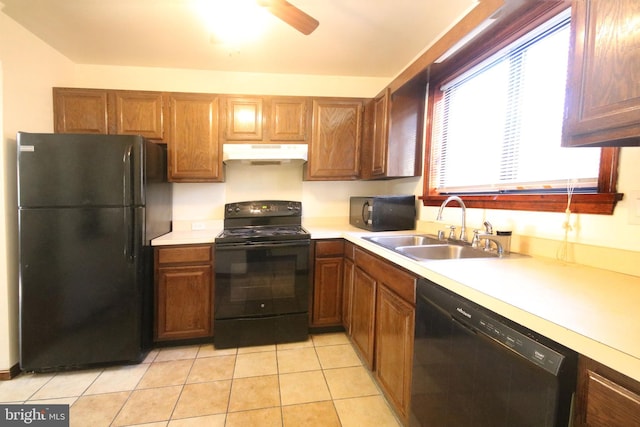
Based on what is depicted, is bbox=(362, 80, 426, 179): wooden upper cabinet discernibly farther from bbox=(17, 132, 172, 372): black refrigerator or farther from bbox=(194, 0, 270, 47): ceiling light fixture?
bbox=(17, 132, 172, 372): black refrigerator

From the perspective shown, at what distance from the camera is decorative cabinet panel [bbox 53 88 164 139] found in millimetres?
2229

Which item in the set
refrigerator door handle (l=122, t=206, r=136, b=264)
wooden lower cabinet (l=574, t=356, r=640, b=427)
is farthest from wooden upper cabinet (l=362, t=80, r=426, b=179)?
refrigerator door handle (l=122, t=206, r=136, b=264)

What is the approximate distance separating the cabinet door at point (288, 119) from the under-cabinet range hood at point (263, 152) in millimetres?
116

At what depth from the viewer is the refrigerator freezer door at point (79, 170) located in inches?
68.2

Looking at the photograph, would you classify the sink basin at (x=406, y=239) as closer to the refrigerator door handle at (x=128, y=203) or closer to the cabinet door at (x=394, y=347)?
the cabinet door at (x=394, y=347)

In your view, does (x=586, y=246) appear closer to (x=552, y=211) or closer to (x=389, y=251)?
(x=552, y=211)

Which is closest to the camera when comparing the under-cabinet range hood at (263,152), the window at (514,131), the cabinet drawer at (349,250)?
the window at (514,131)

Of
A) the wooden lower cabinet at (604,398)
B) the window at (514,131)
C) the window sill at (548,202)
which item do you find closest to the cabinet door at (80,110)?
the window at (514,131)

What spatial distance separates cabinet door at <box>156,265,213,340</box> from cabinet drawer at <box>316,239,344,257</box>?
35.1 inches

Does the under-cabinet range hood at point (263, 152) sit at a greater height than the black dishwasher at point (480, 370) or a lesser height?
greater

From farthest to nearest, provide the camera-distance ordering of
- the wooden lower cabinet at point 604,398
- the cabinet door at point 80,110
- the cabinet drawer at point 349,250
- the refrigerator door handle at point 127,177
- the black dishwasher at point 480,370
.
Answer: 1. the cabinet door at point 80,110
2. the cabinet drawer at point 349,250
3. the refrigerator door handle at point 127,177
4. the black dishwasher at point 480,370
5. the wooden lower cabinet at point 604,398

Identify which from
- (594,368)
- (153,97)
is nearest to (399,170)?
(594,368)

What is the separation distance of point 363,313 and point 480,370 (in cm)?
106
